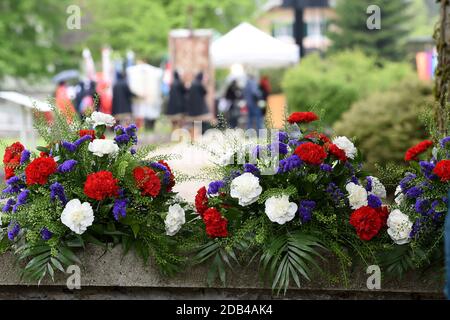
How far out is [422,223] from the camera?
391 cm

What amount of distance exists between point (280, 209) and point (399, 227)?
56cm

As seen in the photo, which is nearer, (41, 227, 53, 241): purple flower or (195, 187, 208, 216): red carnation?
(41, 227, 53, 241): purple flower

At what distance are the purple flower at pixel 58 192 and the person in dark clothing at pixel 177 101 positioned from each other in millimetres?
17243

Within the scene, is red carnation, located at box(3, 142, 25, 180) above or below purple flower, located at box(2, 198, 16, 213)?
above

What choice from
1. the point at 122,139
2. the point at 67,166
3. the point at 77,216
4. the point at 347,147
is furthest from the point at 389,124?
the point at 77,216

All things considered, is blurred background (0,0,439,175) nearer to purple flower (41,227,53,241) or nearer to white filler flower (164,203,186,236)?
white filler flower (164,203,186,236)

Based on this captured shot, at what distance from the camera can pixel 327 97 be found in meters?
17.3

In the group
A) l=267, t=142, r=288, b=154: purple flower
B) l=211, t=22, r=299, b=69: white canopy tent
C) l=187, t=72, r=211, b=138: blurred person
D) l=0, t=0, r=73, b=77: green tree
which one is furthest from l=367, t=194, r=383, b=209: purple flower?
l=0, t=0, r=73, b=77: green tree

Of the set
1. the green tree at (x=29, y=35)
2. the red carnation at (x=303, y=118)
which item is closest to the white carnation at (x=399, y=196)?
the red carnation at (x=303, y=118)

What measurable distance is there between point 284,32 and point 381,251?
53.8 m

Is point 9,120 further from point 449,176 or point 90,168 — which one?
point 449,176

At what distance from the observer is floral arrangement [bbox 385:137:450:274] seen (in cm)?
386

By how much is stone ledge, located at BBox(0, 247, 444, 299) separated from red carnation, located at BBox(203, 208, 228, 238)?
0.17 metres

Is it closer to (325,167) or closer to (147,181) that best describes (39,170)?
(147,181)
